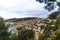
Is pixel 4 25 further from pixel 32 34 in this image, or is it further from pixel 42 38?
pixel 42 38

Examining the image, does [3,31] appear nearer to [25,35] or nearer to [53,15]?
[25,35]

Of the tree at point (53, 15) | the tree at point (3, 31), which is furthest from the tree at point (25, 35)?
the tree at point (53, 15)

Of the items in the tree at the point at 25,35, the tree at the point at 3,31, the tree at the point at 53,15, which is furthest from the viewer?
the tree at the point at 3,31

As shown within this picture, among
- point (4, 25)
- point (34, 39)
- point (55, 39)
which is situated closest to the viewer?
point (55, 39)

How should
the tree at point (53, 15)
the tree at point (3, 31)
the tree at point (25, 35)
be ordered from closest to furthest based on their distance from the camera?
the tree at point (25, 35) < the tree at point (53, 15) < the tree at point (3, 31)

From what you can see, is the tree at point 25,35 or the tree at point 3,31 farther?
the tree at point 3,31

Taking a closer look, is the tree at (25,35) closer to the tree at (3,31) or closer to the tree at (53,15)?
the tree at (3,31)

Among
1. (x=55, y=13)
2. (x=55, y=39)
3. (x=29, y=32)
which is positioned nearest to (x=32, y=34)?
(x=29, y=32)

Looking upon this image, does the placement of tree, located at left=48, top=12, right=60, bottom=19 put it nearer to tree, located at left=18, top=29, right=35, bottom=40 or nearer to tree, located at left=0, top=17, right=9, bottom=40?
tree, located at left=18, top=29, right=35, bottom=40

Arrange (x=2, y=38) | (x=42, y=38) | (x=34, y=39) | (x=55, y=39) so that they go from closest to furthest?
(x=55, y=39)
(x=42, y=38)
(x=34, y=39)
(x=2, y=38)

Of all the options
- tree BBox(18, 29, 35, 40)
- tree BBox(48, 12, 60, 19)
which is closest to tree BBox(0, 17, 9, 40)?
tree BBox(18, 29, 35, 40)

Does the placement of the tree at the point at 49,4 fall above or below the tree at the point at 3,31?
above
